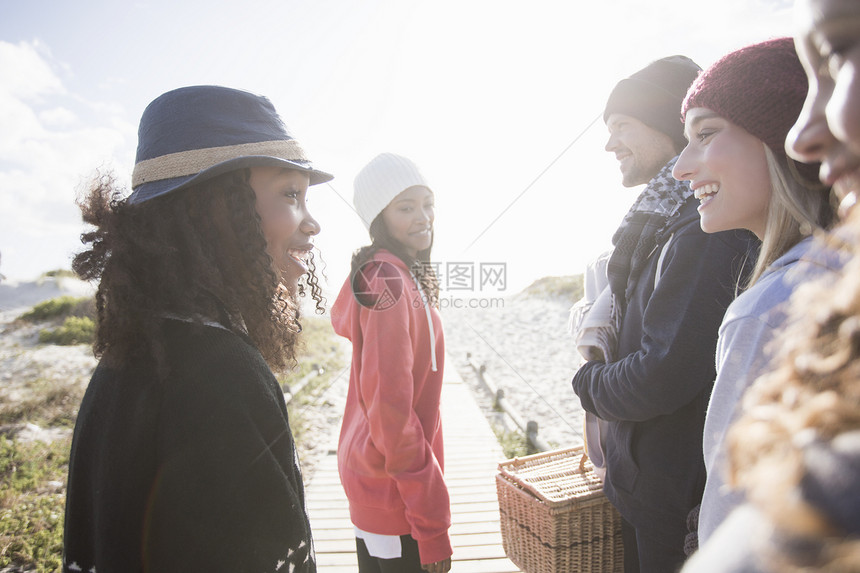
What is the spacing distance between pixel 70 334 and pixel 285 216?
1538cm

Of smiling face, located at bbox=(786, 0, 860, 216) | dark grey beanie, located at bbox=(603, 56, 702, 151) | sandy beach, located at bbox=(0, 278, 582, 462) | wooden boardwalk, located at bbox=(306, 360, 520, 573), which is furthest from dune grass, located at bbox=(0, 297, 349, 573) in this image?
dark grey beanie, located at bbox=(603, 56, 702, 151)

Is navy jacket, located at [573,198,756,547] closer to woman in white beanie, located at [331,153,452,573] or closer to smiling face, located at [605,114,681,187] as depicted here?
smiling face, located at [605,114,681,187]

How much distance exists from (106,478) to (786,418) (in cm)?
139

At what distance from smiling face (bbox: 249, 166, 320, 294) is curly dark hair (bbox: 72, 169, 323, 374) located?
72mm

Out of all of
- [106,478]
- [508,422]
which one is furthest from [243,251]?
[508,422]

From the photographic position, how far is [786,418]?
1.53 feet

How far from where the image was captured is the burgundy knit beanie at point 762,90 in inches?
57.9

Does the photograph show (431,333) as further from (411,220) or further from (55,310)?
(55,310)

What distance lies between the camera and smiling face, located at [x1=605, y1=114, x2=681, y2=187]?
7.93ft

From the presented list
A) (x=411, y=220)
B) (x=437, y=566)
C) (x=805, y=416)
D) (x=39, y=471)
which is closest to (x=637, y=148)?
(x=411, y=220)

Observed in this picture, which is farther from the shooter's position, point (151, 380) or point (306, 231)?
point (306, 231)

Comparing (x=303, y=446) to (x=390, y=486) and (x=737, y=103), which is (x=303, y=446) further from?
(x=737, y=103)

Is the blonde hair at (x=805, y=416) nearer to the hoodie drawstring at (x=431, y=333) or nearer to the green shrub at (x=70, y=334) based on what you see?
the hoodie drawstring at (x=431, y=333)

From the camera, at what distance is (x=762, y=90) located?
4.94 feet
